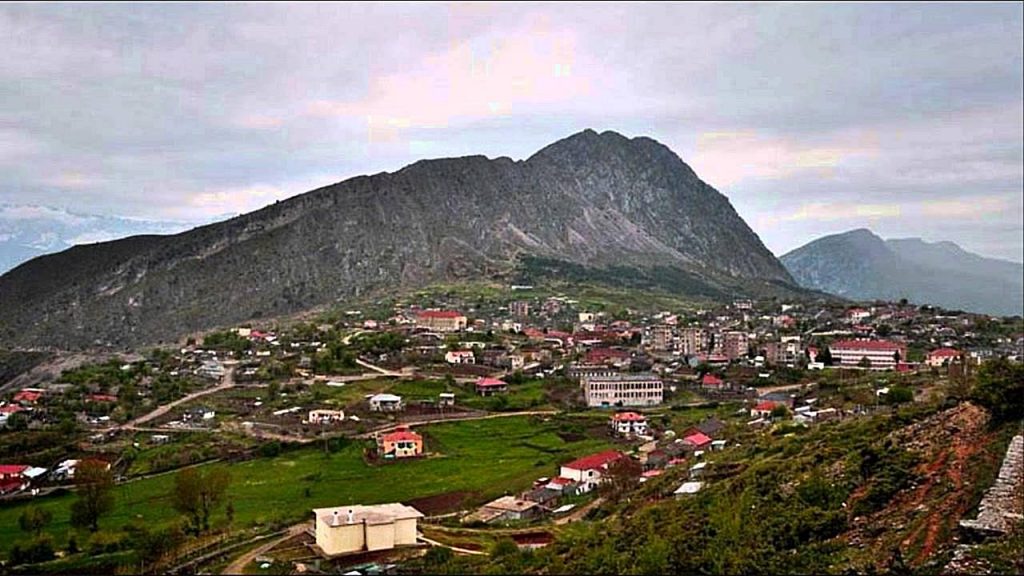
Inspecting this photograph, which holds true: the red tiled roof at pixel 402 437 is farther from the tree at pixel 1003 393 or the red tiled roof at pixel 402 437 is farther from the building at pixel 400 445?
the tree at pixel 1003 393

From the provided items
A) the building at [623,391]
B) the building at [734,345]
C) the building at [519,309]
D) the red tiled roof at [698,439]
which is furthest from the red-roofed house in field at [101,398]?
the building at [519,309]

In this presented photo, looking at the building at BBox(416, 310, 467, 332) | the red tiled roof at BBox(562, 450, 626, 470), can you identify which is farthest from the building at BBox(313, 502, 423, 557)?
the building at BBox(416, 310, 467, 332)

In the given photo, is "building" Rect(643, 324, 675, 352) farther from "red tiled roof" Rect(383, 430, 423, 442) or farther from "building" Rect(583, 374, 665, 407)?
"red tiled roof" Rect(383, 430, 423, 442)

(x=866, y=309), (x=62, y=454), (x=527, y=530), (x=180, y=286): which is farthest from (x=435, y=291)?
(x=527, y=530)

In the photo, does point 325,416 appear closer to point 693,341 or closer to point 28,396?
point 28,396

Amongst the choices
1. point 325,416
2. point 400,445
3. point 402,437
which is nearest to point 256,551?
point 400,445
